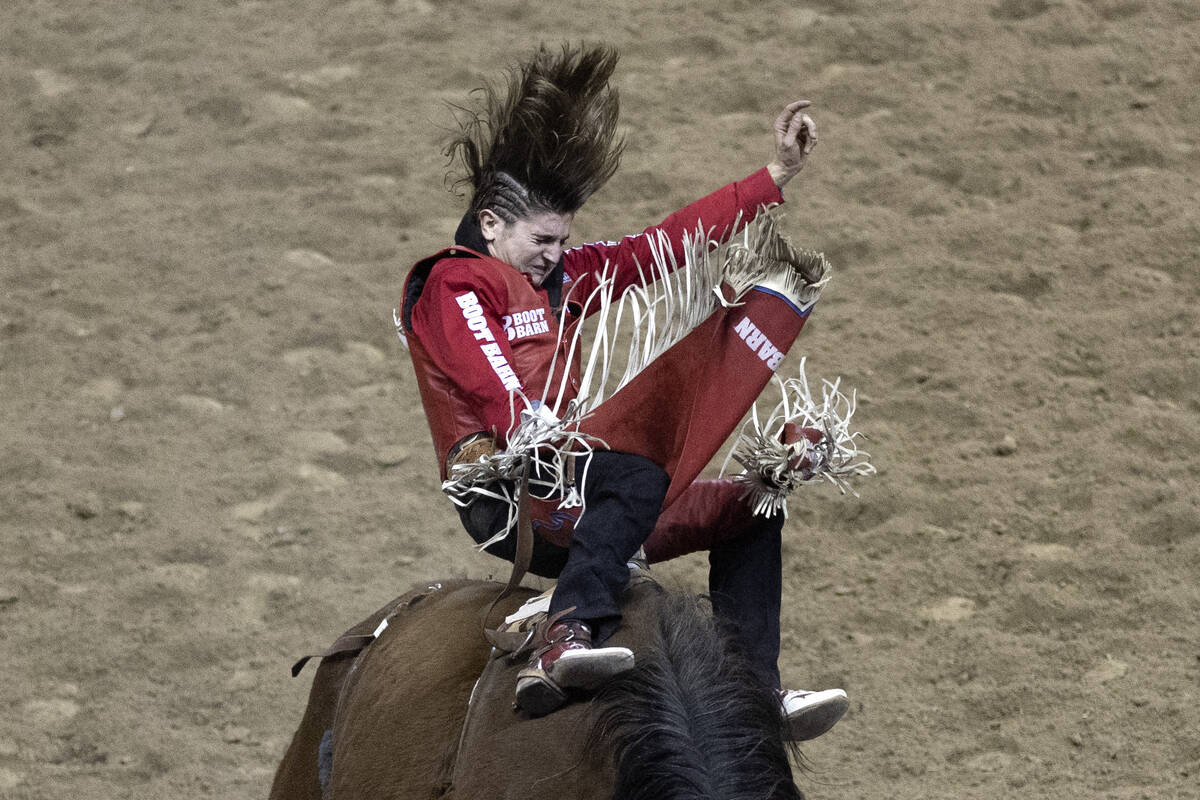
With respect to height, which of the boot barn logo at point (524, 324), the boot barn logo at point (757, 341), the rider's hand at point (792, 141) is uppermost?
the rider's hand at point (792, 141)

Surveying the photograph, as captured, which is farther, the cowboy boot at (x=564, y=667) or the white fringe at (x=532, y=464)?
the white fringe at (x=532, y=464)

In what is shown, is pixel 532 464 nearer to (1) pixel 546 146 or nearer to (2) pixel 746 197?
(1) pixel 546 146

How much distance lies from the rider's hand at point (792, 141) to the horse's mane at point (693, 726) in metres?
1.16

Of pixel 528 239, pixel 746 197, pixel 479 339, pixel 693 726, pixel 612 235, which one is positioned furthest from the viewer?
pixel 612 235

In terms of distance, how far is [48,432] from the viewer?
5031 millimetres

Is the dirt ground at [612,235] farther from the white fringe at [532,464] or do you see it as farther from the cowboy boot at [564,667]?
the cowboy boot at [564,667]

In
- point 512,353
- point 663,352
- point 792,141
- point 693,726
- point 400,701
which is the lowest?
point 400,701

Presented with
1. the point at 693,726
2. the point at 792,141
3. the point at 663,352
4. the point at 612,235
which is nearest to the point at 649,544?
the point at 663,352

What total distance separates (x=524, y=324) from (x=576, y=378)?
0.15 m

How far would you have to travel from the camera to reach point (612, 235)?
5477mm

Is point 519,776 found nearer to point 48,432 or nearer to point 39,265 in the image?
point 48,432

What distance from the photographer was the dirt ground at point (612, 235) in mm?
3973

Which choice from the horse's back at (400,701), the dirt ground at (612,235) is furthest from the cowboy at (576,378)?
the dirt ground at (612,235)

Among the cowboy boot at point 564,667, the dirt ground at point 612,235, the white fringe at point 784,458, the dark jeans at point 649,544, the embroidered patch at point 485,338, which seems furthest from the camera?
the dirt ground at point 612,235
